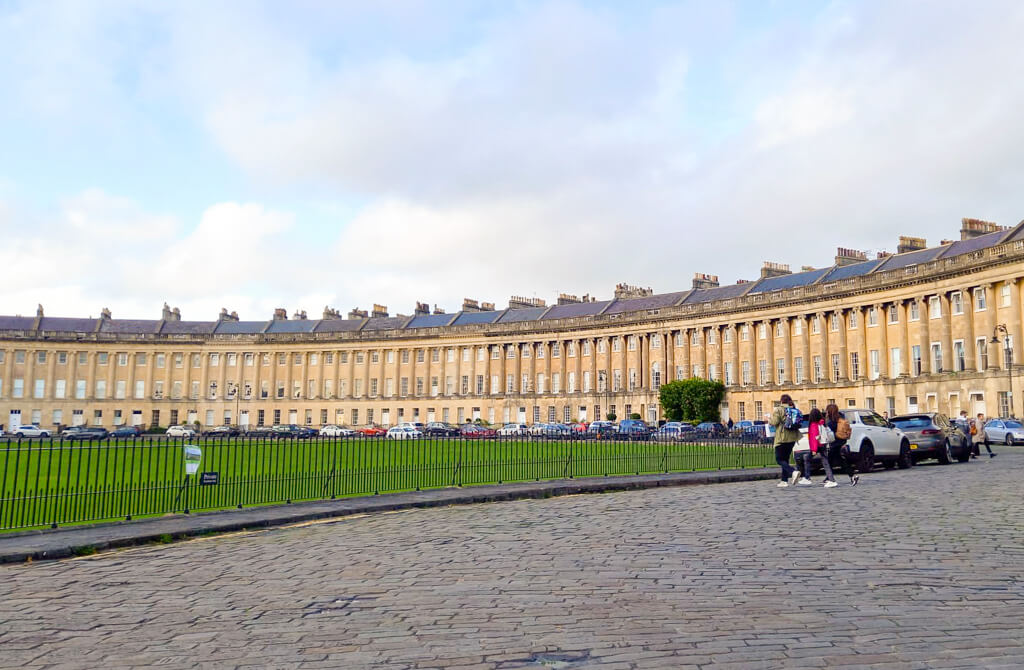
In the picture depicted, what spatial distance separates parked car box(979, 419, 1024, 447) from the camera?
4169 centimetres

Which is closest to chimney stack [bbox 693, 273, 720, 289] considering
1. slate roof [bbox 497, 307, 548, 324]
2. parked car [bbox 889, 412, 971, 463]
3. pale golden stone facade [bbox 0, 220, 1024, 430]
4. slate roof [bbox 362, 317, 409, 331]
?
pale golden stone facade [bbox 0, 220, 1024, 430]

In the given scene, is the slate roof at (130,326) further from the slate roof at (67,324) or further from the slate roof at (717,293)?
the slate roof at (717,293)

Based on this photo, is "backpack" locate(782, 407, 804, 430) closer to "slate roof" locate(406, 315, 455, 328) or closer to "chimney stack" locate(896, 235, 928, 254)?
"chimney stack" locate(896, 235, 928, 254)

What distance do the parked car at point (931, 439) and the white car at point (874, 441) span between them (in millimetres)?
749

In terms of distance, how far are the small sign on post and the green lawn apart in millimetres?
474

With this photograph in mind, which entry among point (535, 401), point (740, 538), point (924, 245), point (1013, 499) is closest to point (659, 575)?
point (740, 538)

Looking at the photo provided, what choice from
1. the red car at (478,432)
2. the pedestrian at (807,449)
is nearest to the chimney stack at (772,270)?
the red car at (478,432)

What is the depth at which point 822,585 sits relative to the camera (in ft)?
27.2

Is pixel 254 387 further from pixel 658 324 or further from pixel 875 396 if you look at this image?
pixel 875 396

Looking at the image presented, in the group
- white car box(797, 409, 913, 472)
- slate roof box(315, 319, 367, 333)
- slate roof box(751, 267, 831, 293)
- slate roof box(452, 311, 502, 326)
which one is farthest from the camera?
slate roof box(315, 319, 367, 333)

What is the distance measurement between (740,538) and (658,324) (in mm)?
70347

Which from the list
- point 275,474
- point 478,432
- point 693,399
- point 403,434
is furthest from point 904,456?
point 693,399

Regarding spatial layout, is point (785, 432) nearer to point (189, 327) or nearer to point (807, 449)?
point (807, 449)

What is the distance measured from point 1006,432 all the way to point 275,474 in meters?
38.4
